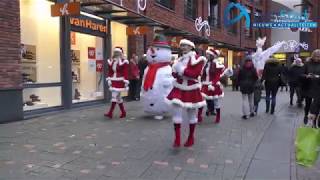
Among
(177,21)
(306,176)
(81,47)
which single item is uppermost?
(177,21)

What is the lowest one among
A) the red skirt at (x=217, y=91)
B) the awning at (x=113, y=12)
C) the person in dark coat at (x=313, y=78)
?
the red skirt at (x=217, y=91)

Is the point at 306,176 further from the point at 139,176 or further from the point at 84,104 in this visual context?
the point at 84,104

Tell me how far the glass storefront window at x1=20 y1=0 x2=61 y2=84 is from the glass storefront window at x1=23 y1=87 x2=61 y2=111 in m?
0.23

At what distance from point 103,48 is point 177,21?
7241 mm

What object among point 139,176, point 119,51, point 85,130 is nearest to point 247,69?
point 119,51

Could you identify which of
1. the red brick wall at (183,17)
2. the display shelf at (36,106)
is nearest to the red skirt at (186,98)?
the display shelf at (36,106)

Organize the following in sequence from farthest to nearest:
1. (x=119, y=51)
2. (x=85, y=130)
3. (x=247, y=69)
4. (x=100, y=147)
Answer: (x=247, y=69), (x=119, y=51), (x=85, y=130), (x=100, y=147)

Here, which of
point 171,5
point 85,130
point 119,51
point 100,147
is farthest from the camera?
point 171,5

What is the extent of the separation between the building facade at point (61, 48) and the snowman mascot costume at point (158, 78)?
2541mm

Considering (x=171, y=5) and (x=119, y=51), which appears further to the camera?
(x=171, y=5)

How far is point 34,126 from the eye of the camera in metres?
10.1

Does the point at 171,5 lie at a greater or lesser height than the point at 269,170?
greater

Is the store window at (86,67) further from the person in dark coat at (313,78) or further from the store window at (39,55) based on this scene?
the person in dark coat at (313,78)

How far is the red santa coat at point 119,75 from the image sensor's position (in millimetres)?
11375
